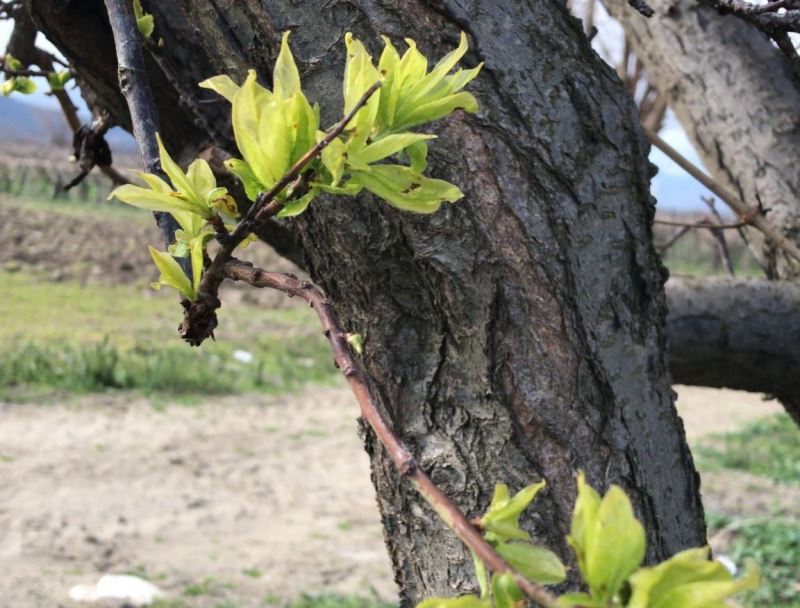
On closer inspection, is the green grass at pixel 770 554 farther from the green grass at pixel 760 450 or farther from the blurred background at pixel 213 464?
the green grass at pixel 760 450

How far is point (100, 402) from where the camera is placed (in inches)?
255

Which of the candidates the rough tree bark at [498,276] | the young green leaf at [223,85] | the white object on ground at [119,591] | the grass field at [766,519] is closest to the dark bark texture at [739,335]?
the rough tree bark at [498,276]

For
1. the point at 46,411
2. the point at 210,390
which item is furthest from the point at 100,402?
the point at 210,390

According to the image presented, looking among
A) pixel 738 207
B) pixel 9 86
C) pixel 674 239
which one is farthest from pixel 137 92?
pixel 674 239

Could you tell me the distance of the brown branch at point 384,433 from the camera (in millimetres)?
409

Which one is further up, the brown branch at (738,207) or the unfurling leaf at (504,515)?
the brown branch at (738,207)

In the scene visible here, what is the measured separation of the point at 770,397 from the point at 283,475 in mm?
4155

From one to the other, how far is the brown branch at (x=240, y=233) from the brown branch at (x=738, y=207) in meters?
0.89

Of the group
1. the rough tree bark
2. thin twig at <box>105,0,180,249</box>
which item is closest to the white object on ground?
the rough tree bark

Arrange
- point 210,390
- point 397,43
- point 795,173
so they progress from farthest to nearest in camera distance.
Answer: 1. point 210,390
2. point 795,173
3. point 397,43

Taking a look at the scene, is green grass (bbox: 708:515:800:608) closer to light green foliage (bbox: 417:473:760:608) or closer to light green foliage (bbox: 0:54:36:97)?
light green foliage (bbox: 0:54:36:97)

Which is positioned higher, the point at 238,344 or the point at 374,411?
the point at 374,411

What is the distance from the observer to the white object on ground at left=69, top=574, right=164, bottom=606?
362cm

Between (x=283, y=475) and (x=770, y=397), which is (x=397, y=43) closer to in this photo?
(x=770, y=397)
